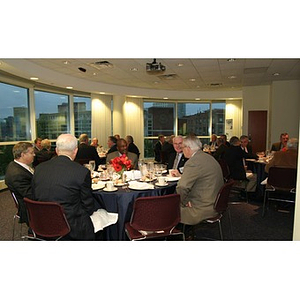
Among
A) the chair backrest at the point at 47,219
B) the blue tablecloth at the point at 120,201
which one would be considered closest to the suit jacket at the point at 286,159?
the blue tablecloth at the point at 120,201

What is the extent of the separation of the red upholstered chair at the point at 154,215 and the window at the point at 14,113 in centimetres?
588

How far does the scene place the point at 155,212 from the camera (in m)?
2.57

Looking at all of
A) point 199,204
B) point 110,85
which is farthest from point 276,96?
point 199,204

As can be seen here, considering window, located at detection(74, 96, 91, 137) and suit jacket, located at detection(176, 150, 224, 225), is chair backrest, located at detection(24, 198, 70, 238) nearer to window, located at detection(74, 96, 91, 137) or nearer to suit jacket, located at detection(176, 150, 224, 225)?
suit jacket, located at detection(176, 150, 224, 225)

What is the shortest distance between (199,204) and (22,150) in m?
2.24

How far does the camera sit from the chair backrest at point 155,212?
2525 mm

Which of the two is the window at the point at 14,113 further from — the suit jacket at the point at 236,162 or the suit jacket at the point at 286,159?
the suit jacket at the point at 286,159

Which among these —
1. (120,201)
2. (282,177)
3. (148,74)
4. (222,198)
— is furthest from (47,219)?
(148,74)

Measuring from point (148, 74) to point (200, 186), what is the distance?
5.66 m

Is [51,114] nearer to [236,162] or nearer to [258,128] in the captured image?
[236,162]

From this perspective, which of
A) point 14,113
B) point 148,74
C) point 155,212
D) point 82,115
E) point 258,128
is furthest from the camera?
point 82,115

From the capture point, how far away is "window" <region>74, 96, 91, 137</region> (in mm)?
9922

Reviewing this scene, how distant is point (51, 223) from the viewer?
2451mm
